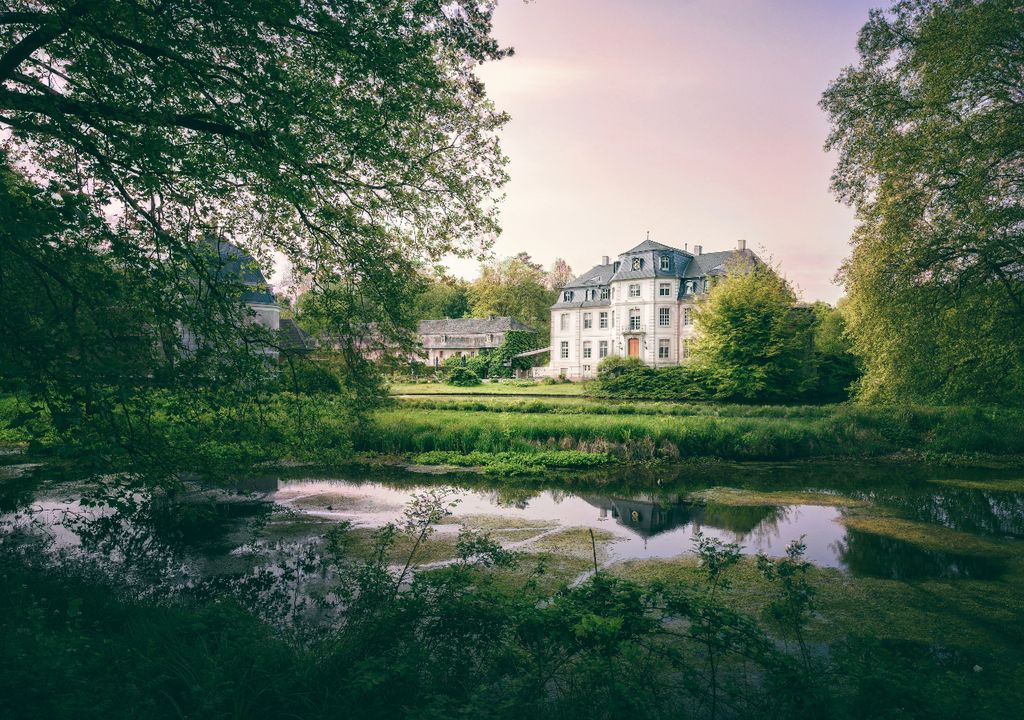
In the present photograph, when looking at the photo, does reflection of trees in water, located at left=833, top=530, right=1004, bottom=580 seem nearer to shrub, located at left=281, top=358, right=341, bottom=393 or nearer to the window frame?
shrub, located at left=281, top=358, right=341, bottom=393

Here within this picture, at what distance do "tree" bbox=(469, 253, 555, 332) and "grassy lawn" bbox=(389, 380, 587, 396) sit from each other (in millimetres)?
25486

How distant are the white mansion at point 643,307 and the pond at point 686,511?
2963cm

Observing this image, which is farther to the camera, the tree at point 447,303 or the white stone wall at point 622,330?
the tree at point 447,303

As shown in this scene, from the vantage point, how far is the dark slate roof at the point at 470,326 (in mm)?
59562

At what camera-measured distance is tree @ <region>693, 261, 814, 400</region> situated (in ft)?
90.9

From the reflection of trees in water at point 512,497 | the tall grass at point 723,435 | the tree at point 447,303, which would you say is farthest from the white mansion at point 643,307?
the reflection of trees in water at point 512,497

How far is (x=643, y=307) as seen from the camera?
46281 millimetres

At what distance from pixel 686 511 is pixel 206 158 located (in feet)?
32.1

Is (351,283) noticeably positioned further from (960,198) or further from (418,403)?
(418,403)

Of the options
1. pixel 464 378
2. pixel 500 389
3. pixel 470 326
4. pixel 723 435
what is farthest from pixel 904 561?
pixel 470 326

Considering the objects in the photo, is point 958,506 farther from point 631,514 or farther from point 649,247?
point 649,247

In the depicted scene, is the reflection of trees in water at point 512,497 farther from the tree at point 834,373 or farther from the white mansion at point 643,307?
the white mansion at point 643,307

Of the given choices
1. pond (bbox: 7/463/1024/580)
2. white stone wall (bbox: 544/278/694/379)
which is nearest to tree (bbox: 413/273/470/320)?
white stone wall (bbox: 544/278/694/379)

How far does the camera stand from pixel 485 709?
152 inches
